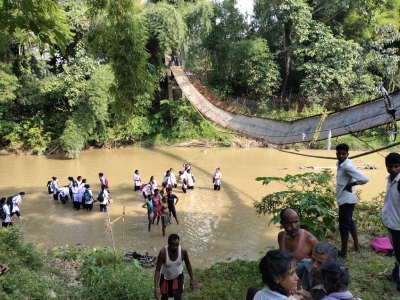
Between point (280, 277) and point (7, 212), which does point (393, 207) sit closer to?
point (280, 277)

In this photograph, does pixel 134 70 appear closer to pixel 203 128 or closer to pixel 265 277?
pixel 265 277

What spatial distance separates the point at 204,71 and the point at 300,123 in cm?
1333

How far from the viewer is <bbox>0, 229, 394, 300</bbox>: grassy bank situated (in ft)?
10.6

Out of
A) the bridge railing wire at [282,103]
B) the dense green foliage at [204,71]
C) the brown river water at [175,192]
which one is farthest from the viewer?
the dense green foliage at [204,71]

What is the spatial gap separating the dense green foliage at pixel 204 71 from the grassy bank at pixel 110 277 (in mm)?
9715

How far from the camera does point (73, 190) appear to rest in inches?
331

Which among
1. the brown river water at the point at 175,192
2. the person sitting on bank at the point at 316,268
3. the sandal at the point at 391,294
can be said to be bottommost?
the brown river water at the point at 175,192

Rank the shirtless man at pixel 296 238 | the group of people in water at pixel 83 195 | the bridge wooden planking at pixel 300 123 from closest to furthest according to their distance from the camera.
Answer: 1. the shirtless man at pixel 296 238
2. the bridge wooden planking at pixel 300 123
3. the group of people in water at pixel 83 195

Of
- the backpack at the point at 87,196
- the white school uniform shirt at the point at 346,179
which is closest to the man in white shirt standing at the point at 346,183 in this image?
the white school uniform shirt at the point at 346,179

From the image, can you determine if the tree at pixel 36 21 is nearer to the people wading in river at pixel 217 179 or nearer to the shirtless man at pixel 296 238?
the shirtless man at pixel 296 238

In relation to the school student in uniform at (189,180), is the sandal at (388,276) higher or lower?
higher

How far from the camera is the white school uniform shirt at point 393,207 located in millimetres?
2562

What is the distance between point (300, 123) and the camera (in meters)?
6.53

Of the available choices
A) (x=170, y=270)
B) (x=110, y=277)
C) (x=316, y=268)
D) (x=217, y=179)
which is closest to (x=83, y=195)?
(x=217, y=179)
